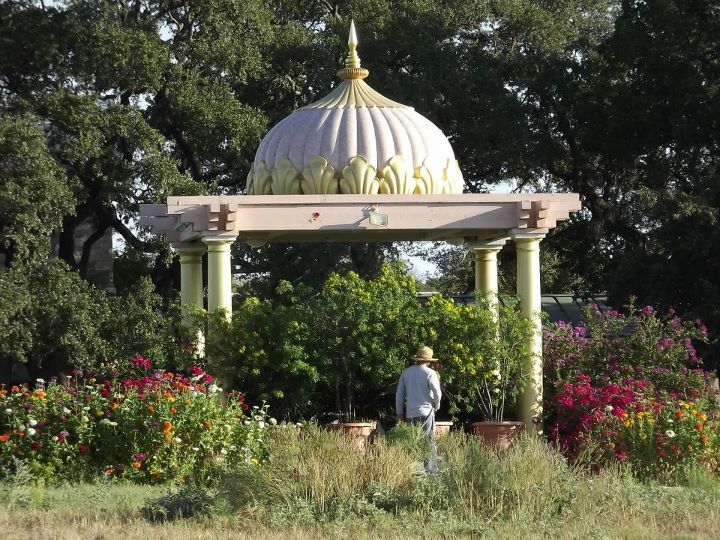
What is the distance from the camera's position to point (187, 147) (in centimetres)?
2975

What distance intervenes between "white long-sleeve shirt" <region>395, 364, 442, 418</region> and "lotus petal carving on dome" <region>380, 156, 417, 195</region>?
10.4 feet

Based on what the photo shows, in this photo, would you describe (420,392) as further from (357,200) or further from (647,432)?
(357,200)

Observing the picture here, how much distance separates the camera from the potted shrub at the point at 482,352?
16.7 meters

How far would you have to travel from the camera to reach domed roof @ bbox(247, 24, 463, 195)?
17.2m

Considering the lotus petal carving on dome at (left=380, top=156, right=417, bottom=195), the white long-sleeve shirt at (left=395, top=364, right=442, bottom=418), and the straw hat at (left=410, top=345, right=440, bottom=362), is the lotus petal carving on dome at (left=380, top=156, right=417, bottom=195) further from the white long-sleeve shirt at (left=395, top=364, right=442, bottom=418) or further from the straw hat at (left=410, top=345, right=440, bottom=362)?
the white long-sleeve shirt at (left=395, top=364, right=442, bottom=418)

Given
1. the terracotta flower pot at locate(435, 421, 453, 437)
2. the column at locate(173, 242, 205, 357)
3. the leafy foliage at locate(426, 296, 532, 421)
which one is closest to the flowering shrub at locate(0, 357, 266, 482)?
the terracotta flower pot at locate(435, 421, 453, 437)

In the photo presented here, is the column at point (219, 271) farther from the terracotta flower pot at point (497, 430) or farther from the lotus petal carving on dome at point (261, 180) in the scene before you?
the terracotta flower pot at point (497, 430)

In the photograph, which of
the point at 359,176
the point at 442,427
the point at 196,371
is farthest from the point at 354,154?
the point at 442,427

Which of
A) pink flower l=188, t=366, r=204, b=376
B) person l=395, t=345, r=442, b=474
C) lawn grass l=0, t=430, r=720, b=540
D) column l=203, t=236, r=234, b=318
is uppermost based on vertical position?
column l=203, t=236, r=234, b=318

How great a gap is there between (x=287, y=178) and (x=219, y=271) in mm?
1545

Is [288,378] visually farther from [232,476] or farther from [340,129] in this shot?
[232,476]

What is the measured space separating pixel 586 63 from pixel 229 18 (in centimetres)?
937

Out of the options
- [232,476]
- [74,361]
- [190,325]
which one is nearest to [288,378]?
[190,325]

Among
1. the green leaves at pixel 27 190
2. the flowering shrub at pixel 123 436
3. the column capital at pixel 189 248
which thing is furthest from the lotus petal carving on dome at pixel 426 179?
the green leaves at pixel 27 190
